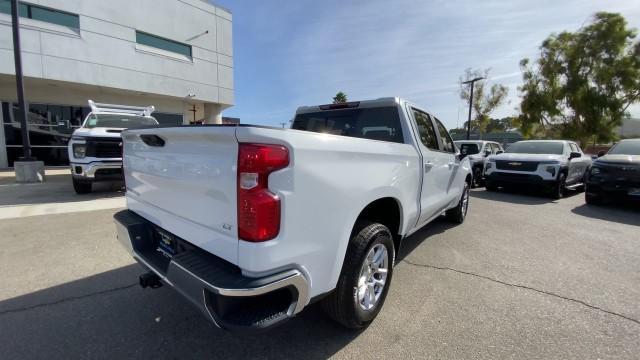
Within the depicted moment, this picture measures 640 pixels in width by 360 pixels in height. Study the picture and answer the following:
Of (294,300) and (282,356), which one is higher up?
(294,300)

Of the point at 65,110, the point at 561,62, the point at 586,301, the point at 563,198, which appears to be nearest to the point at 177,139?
the point at 586,301

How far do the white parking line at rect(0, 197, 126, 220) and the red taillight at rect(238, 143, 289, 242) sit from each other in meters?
6.00

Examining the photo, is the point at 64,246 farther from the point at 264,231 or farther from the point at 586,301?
the point at 586,301

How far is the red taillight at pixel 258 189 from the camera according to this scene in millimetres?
1555

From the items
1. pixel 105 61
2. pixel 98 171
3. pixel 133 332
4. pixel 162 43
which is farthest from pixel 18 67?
pixel 133 332

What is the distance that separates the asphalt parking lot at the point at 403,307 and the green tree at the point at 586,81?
23.5 metres

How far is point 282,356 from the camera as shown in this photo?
83.1 inches

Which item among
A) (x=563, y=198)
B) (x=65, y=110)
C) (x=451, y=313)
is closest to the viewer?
(x=451, y=313)

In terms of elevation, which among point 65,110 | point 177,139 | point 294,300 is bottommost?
point 294,300

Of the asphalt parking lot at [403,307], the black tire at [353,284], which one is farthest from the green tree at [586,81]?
the black tire at [353,284]

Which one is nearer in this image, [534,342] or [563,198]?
[534,342]

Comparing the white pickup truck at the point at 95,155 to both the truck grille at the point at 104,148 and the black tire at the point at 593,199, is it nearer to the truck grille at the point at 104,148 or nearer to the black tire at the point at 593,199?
the truck grille at the point at 104,148

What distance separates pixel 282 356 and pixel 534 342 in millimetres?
A: 1913

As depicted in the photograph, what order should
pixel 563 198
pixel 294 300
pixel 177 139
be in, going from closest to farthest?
pixel 294 300, pixel 177 139, pixel 563 198
